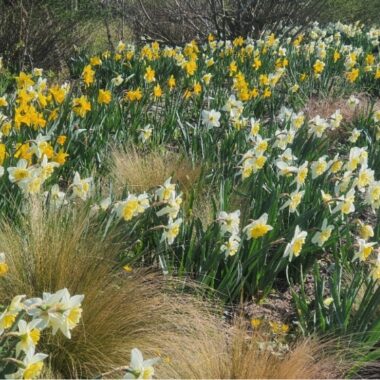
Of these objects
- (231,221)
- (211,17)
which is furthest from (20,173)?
(211,17)

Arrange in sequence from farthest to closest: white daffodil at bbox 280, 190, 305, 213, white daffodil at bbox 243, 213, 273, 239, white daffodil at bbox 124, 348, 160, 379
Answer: white daffodil at bbox 280, 190, 305, 213, white daffodil at bbox 243, 213, 273, 239, white daffodil at bbox 124, 348, 160, 379

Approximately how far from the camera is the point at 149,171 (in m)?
3.56

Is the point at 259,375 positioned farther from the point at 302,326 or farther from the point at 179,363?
the point at 302,326

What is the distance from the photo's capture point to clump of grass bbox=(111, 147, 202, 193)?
3447mm

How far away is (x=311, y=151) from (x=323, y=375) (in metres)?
2.05

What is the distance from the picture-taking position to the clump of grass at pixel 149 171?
3447mm

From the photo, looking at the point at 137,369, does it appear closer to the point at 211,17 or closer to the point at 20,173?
the point at 20,173

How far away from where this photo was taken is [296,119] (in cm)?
399

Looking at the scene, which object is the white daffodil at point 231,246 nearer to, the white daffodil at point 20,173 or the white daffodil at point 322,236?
the white daffodil at point 322,236

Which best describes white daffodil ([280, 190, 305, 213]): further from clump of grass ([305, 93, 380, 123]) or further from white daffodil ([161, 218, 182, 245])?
clump of grass ([305, 93, 380, 123])

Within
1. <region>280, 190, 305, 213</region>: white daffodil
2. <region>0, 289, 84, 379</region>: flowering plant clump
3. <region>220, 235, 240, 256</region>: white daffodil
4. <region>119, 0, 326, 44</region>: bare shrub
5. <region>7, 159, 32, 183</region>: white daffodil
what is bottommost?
<region>0, 289, 84, 379</region>: flowering plant clump

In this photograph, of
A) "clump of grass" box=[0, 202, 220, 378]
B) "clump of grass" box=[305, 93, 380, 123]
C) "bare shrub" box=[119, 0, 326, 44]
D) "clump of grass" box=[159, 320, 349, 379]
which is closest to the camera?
"clump of grass" box=[159, 320, 349, 379]

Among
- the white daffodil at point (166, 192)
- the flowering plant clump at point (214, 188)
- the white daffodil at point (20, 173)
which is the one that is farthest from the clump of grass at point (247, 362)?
the white daffodil at point (20, 173)

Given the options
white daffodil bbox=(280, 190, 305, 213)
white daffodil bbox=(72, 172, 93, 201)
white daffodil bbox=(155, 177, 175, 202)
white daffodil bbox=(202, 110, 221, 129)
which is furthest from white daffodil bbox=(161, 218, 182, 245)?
white daffodil bbox=(202, 110, 221, 129)
